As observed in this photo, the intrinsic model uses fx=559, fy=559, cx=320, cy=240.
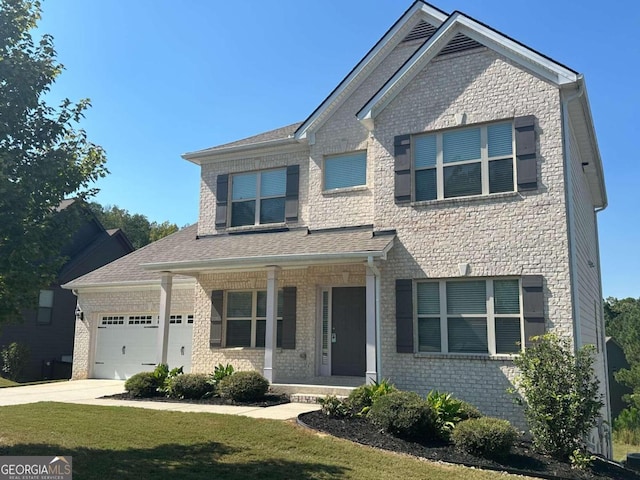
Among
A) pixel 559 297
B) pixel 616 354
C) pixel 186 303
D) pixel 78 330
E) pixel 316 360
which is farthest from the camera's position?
pixel 616 354

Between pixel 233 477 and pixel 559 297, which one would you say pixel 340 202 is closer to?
pixel 559 297

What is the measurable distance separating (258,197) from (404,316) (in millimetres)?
5809

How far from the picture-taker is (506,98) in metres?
12.0

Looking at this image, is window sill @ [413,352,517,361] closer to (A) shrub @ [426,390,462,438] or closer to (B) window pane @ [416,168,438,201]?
(A) shrub @ [426,390,462,438]

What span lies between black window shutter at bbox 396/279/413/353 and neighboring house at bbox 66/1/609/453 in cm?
3

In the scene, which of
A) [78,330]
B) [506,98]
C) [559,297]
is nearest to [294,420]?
[559,297]

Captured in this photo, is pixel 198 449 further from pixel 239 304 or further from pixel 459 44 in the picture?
pixel 459 44

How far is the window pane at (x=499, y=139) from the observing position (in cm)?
1205

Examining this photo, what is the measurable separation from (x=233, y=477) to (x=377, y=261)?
6.43 metres

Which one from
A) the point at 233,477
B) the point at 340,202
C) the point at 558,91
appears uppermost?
the point at 558,91

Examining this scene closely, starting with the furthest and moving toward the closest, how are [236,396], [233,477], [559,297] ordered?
[236,396]
[559,297]
[233,477]

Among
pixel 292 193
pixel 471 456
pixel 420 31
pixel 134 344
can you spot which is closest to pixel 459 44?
pixel 420 31

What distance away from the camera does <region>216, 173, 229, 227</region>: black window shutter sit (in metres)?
16.1

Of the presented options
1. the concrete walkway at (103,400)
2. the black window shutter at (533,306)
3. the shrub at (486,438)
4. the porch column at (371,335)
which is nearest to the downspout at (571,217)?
the black window shutter at (533,306)
